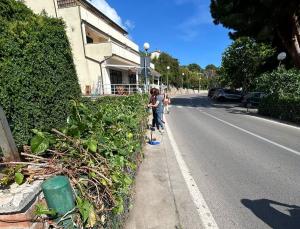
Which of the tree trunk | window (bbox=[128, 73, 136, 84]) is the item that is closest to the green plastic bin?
the tree trunk

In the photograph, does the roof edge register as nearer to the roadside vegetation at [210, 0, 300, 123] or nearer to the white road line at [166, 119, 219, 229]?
the roadside vegetation at [210, 0, 300, 123]

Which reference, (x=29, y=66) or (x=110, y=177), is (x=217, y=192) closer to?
(x=110, y=177)

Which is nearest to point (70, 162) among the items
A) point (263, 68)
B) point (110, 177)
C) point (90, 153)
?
point (90, 153)

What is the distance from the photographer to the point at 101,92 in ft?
85.2

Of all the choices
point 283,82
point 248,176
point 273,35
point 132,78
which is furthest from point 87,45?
point 248,176

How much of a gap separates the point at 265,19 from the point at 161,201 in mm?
20162

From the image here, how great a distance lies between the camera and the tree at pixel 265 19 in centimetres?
1905

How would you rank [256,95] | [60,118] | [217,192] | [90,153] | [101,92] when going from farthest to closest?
[101,92] < [256,95] < [60,118] < [217,192] < [90,153]

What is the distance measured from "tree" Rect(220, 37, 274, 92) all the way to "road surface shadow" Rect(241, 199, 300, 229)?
29.2 metres

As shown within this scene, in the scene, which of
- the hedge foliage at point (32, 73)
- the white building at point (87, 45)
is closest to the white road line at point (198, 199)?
the hedge foliage at point (32, 73)

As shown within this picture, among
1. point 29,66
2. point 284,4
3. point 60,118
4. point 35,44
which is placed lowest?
point 60,118

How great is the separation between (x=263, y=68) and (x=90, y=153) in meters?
30.6

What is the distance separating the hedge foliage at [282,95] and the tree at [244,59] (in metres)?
14.0

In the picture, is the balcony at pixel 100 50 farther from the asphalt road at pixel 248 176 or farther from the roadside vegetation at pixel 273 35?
the asphalt road at pixel 248 176
